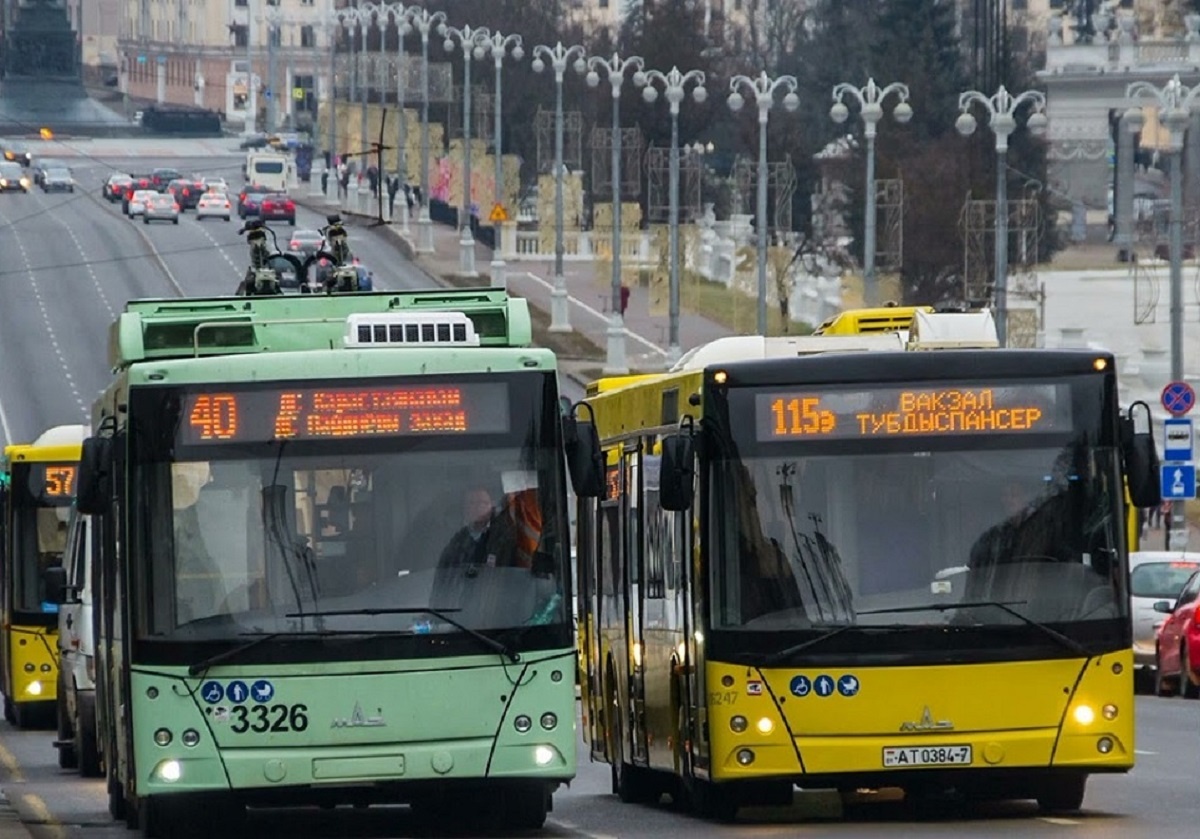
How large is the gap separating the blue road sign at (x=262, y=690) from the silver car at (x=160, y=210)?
350ft

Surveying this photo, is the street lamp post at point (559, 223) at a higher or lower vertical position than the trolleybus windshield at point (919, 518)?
lower

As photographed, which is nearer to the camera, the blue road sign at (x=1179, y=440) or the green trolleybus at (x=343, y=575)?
the green trolleybus at (x=343, y=575)

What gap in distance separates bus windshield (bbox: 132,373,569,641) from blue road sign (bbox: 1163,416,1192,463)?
23.8 m

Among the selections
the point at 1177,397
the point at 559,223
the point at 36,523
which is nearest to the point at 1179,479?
the point at 1177,397

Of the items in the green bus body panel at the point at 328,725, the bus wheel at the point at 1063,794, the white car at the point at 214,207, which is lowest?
the white car at the point at 214,207

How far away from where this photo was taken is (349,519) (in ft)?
50.3

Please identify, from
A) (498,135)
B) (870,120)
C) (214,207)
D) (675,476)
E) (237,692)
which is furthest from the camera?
(214,207)

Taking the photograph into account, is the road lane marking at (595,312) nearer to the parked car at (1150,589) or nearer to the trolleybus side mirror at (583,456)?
the parked car at (1150,589)

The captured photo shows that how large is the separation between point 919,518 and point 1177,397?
2281cm

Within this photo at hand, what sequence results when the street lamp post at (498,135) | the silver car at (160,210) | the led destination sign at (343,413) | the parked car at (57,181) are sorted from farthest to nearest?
1. the parked car at (57,181)
2. the silver car at (160,210)
3. the street lamp post at (498,135)
4. the led destination sign at (343,413)

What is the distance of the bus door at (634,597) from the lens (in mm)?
18122

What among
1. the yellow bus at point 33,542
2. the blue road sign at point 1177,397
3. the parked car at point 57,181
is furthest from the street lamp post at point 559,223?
the parked car at point 57,181

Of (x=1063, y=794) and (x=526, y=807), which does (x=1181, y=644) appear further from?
(x=526, y=807)

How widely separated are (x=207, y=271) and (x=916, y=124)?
23.1 metres
